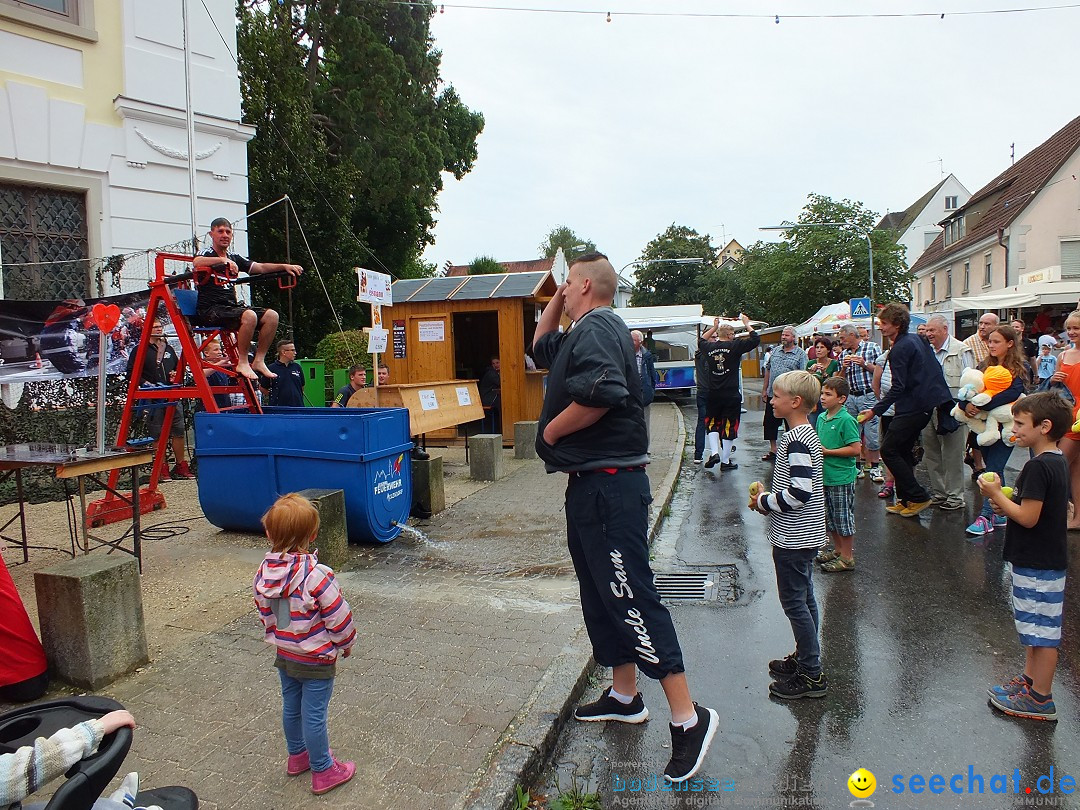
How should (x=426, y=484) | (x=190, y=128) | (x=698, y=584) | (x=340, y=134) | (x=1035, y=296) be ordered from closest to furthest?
(x=698, y=584)
(x=426, y=484)
(x=190, y=128)
(x=1035, y=296)
(x=340, y=134)

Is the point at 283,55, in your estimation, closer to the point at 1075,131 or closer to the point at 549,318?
the point at 549,318

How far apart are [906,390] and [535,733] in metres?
5.28

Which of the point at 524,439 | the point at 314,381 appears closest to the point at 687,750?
the point at 524,439

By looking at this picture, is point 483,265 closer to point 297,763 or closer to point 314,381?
point 314,381

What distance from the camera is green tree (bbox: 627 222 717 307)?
196 feet

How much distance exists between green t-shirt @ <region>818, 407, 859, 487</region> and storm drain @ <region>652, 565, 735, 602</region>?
108 cm

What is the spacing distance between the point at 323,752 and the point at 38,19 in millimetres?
10394

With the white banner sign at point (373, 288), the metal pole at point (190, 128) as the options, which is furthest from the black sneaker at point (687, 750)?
the metal pole at point (190, 128)

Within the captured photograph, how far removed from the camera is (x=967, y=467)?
9867 millimetres

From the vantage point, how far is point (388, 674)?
3.78 m

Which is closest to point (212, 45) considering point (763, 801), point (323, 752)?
point (323, 752)

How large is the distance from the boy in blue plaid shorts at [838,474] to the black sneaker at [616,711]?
2568 millimetres

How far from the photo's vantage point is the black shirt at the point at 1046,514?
3273mm

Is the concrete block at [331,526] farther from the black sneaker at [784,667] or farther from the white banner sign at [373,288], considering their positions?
the white banner sign at [373,288]
